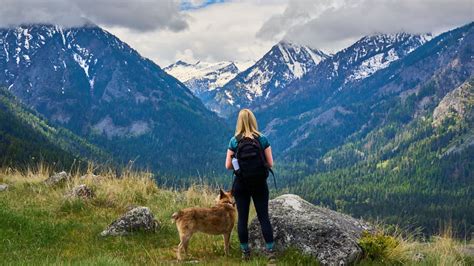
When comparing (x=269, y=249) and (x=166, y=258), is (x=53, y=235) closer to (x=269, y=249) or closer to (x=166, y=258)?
(x=166, y=258)

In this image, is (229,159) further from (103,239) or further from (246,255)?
(103,239)

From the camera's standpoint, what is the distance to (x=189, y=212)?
33.8 ft

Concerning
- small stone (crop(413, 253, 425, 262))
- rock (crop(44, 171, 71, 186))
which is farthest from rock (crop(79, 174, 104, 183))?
small stone (crop(413, 253, 425, 262))

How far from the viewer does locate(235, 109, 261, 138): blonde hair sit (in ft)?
33.7

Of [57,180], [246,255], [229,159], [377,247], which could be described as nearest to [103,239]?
[246,255]

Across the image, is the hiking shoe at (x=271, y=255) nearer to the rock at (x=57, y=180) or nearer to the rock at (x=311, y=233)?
the rock at (x=311, y=233)

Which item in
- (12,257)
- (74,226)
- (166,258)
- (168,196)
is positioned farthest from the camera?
(168,196)

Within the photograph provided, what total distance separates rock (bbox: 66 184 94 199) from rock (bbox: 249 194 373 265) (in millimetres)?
6195

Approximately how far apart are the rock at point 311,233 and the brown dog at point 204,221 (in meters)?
0.83

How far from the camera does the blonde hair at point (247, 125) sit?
10.3 meters

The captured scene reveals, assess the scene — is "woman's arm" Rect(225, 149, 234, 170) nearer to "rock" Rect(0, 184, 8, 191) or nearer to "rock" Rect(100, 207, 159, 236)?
"rock" Rect(100, 207, 159, 236)

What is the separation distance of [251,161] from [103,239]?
13.9 feet

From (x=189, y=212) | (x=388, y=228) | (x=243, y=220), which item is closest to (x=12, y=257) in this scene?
(x=189, y=212)

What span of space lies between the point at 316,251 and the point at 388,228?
500 centimetres
